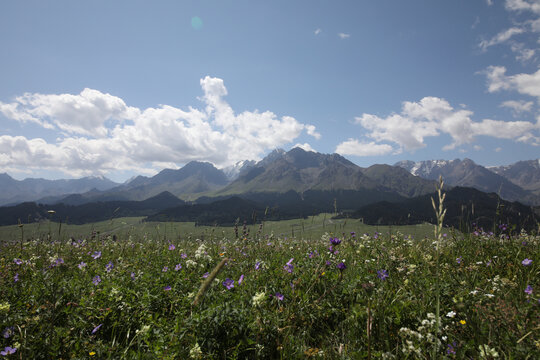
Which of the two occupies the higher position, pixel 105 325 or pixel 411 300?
pixel 411 300

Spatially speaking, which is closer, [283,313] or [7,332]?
[7,332]

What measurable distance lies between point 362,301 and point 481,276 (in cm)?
265

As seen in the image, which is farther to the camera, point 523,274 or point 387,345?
point 523,274

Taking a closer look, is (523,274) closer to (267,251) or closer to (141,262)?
(267,251)

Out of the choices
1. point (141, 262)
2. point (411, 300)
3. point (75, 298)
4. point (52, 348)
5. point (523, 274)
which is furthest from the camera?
point (141, 262)

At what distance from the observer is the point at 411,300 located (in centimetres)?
366

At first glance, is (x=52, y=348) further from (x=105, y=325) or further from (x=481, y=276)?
(x=481, y=276)

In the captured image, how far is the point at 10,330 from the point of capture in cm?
312

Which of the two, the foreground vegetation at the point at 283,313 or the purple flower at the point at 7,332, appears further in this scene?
the purple flower at the point at 7,332

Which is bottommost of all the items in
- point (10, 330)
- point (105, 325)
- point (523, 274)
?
point (105, 325)

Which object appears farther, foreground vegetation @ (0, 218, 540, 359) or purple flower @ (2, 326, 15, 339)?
purple flower @ (2, 326, 15, 339)

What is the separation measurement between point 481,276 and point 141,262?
720cm

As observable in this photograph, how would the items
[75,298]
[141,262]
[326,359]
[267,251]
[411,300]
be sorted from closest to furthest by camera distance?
[326,359] < [411,300] < [75,298] < [141,262] < [267,251]

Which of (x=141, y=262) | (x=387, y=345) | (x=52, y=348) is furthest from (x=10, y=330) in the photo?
(x=387, y=345)
